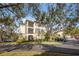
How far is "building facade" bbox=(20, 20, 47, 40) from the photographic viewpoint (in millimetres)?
2617

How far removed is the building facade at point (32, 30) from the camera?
262 centimetres

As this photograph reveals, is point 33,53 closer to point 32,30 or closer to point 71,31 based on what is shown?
point 32,30

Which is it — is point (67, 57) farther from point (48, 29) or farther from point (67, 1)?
point (67, 1)

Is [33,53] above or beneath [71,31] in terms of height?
beneath

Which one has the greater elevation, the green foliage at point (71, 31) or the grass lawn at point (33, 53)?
the green foliage at point (71, 31)

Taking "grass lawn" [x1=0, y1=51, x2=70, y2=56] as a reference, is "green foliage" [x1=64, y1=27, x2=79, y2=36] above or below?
above

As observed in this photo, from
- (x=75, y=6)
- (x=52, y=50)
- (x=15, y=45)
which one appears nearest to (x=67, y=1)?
(x=75, y=6)

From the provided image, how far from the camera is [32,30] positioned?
262cm

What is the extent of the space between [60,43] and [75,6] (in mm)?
439

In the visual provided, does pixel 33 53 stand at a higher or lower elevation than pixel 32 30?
lower

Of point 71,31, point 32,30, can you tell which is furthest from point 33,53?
point 71,31

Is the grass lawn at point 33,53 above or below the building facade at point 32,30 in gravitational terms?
below

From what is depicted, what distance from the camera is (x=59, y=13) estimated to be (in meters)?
2.62

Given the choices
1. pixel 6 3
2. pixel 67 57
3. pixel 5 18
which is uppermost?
pixel 6 3
